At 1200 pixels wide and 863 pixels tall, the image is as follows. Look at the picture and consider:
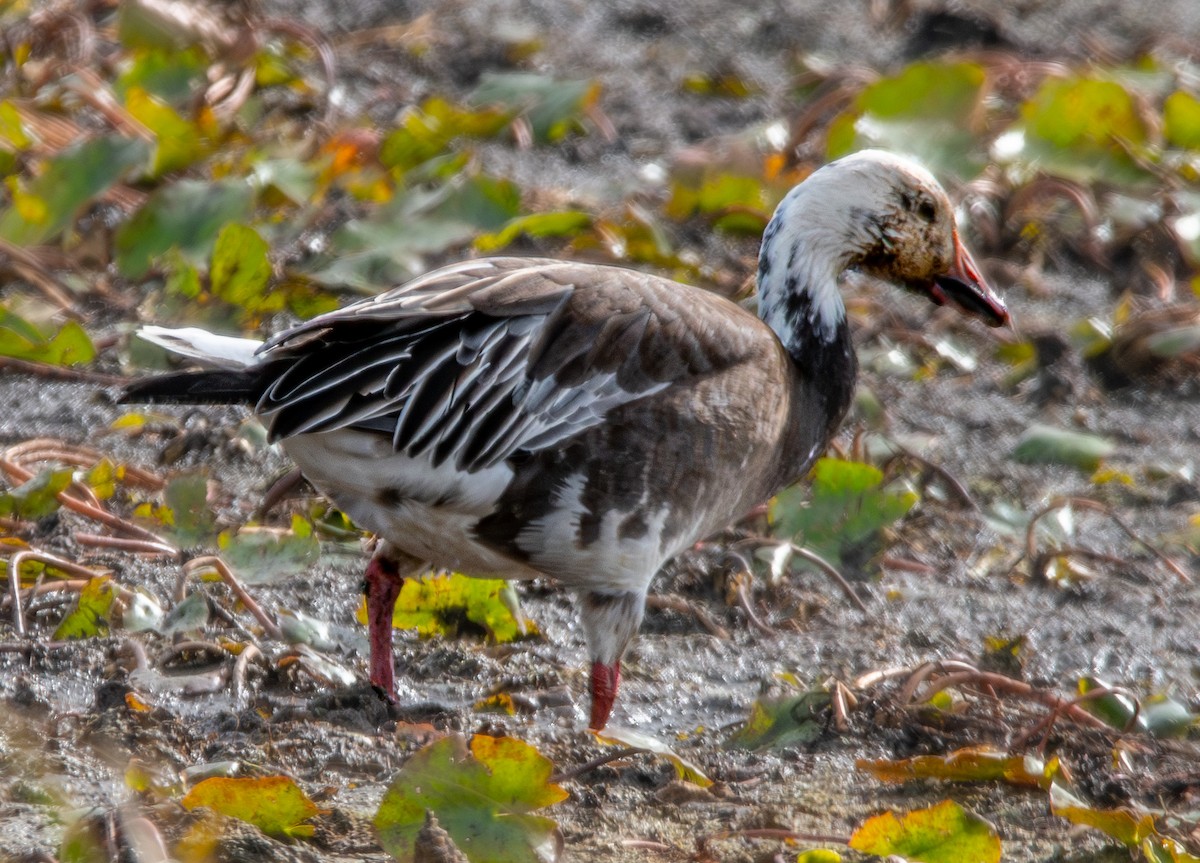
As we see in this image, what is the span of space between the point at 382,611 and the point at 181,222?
2.22m

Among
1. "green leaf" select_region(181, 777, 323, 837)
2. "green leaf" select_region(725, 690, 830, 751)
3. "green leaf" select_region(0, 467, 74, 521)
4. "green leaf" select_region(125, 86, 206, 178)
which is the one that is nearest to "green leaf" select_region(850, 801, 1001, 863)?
"green leaf" select_region(725, 690, 830, 751)

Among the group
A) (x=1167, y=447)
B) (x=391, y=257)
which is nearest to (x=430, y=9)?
(x=391, y=257)

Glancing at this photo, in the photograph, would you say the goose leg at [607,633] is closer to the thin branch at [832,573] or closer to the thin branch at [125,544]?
the thin branch at [832,573]

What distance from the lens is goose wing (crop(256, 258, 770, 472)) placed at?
158 inches

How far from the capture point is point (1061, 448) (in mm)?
5965

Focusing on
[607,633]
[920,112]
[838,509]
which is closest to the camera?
[607,633]

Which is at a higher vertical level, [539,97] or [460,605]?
[539,97]

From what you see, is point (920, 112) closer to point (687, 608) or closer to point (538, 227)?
point (538, 227)

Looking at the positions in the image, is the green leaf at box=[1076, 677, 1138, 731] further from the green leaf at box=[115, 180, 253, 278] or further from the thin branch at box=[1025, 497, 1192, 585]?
the green leaf at box=[115, 180, 253, 278]

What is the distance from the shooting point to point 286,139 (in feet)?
24.0

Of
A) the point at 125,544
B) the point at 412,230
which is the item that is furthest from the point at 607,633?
the point at 412,230

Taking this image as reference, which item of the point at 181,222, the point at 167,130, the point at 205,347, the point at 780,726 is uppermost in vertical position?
the point at 205,347

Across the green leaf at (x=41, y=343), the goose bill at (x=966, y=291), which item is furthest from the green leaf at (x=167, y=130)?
the goose bill at (x=966, y=291)

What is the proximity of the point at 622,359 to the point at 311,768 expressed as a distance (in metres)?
1.22
